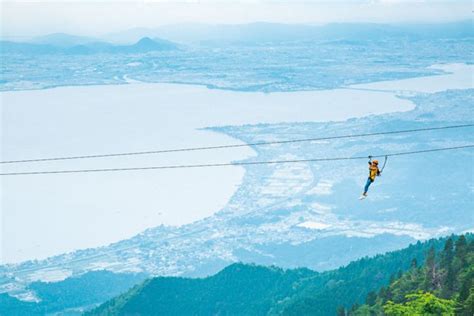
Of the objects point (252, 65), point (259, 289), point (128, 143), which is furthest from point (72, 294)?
point (252, 65)

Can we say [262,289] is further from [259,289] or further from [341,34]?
[341,34]

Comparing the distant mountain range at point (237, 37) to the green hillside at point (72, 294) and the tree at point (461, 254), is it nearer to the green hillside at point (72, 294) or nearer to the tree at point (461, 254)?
the green hillside at point (72, 294)

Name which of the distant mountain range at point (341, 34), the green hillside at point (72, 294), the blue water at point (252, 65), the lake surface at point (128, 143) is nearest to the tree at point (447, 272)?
the green hillside at point (72, 294)

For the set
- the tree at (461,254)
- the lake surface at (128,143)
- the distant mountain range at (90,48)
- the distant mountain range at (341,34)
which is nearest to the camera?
the tree at (461,254)

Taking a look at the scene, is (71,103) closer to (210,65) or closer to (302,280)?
(210,65)

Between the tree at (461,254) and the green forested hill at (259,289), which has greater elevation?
the tree at (461,254)

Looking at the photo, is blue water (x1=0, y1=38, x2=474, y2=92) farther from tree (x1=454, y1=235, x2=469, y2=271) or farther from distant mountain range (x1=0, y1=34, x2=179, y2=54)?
tree (x1=454, y1=235, x2=469, y2=271)

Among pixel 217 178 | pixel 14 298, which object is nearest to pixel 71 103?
pixel 217 178

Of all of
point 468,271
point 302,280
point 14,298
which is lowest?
point 14,298
